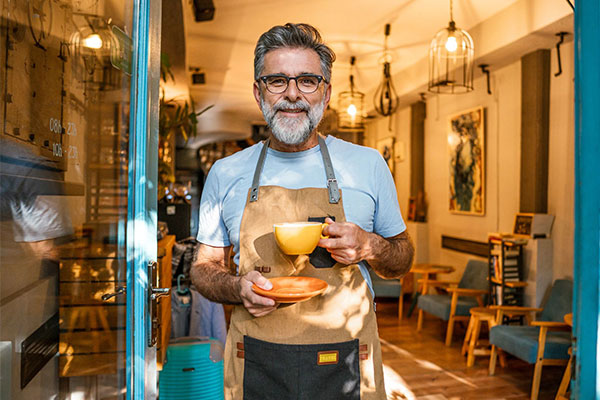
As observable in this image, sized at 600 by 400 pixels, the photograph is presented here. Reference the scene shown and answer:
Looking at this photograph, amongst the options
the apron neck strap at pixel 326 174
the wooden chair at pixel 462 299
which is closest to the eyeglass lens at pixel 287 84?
the apron neck strap at pixel 326 174

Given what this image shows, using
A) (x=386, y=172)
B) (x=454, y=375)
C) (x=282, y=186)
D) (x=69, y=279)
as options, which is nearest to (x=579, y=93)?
(x=386, y=172)

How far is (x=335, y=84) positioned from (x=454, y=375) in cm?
491

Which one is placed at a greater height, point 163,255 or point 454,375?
point 163,255

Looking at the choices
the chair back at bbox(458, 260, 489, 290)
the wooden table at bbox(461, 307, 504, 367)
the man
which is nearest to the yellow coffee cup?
the man

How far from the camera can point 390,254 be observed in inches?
55.8

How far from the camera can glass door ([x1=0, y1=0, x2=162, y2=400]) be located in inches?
43.8

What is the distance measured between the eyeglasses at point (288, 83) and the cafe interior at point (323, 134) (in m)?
0.35

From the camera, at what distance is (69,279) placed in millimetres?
1596

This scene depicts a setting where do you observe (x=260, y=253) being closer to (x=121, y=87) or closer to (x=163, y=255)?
(x=121, y=87)

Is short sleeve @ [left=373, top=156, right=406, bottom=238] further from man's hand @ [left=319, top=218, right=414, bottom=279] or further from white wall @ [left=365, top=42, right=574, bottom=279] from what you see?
white wall @ [left=365, top=42, right=574, bottom=279]

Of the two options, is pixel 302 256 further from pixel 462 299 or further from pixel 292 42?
pixel 462 299

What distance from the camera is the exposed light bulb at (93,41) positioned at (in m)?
1.61

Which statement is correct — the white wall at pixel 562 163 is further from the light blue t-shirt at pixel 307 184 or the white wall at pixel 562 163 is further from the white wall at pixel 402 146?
the light blue t-shirt at pixel 307 184

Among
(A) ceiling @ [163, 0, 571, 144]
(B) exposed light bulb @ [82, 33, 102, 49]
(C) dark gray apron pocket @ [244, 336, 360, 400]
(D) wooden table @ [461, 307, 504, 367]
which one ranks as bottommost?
(D) wooden table @ [461, 307, 504, 367]
